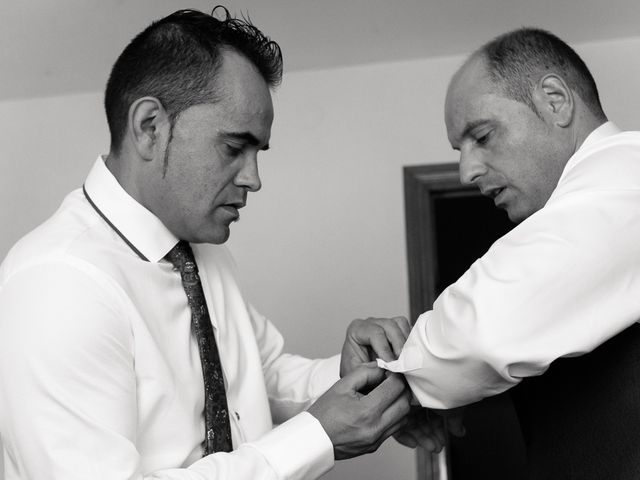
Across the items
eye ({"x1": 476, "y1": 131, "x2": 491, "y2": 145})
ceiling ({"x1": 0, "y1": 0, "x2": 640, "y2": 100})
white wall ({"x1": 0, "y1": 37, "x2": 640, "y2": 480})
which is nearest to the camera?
eye ({"x1": 476, "y1": 131, "x2": 491, "y2": 145})

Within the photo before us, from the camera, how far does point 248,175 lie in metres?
1.74

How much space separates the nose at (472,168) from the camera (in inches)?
71.5

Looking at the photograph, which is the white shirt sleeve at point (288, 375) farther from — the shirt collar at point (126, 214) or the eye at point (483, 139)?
the eye at point (483, 139)

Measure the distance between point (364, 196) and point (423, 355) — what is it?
1.92m

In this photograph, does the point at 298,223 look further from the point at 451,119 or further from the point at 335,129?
the point at 451,119

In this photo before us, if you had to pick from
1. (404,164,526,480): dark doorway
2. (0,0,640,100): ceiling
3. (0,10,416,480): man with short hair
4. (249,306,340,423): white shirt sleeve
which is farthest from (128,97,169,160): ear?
(404,164,526,480): dark doorway

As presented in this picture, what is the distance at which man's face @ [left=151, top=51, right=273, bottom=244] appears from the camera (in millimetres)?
1691

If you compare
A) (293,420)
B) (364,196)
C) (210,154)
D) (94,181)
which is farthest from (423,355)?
(364,196)

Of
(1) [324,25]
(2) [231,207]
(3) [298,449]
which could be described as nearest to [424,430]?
(3) [298,449]

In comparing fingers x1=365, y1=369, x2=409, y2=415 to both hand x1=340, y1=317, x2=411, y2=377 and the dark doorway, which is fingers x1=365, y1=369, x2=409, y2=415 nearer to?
hand x1=340, y1=317, x2=411, y2=377

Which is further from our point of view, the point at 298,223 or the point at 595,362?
the point at 298,223

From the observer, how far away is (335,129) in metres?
3.41

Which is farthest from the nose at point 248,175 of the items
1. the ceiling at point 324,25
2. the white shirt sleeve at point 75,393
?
the ceiling at point 324,25

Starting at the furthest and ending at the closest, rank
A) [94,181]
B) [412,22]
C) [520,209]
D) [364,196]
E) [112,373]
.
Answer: [364,196], [412,22], [520,209], [94,181], [112,373]
